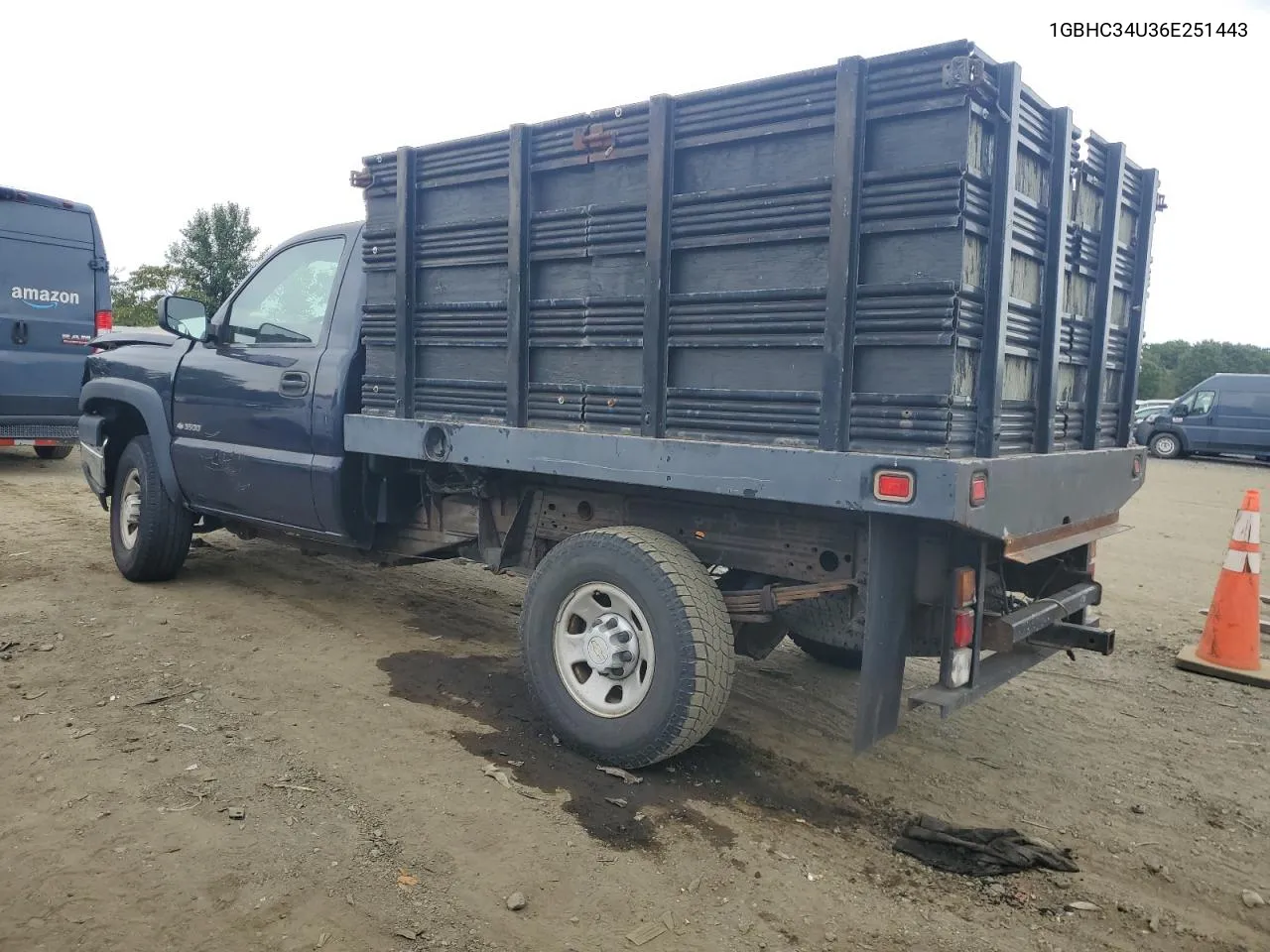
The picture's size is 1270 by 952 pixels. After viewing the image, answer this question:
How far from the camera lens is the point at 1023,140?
312 centimetres

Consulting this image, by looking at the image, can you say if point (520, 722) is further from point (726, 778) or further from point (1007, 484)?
A: point (1007, 484)

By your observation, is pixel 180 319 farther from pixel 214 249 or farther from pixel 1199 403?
pixel 214 249

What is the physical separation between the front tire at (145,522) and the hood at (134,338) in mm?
637

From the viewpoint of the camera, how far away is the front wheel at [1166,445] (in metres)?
21.8

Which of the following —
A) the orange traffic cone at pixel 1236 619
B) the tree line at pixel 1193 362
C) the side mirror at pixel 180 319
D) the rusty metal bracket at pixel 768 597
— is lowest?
the orange traffic cone at pixel 1236 619

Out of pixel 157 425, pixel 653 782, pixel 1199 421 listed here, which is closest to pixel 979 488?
pixel 653 782

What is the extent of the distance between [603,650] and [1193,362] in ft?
225

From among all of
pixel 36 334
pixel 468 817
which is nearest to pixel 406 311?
pixel 468 817

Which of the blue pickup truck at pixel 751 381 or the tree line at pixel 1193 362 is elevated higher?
the tree line at pixel 1193 362

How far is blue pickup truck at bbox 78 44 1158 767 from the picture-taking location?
9.62ft

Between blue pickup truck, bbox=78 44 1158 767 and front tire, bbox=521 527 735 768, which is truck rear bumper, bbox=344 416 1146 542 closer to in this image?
blue pickup truck, bbox=78 44 1158 767

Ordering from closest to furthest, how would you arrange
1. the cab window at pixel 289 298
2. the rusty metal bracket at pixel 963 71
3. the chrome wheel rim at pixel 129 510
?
the rusty metal bracket at pixel 963 71 < the cab window at pixel 289 298 < the chrome wheel rim at pixel 129 510

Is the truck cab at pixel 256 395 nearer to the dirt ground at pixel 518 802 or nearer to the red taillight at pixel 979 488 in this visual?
the dirt ground at pixel 518 802

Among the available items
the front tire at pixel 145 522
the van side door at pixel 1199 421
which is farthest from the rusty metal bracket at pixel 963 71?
the van side door at pixel 1199 421
